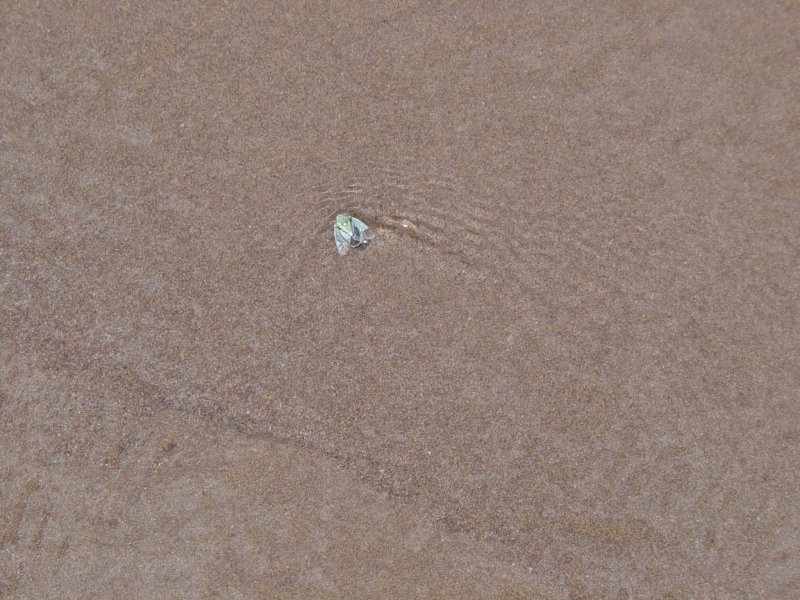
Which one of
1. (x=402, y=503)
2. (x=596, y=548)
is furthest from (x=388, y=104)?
(x=596, y=548)

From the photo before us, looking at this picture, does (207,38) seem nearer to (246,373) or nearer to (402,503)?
(246,373)

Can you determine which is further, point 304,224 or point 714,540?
point 304,224

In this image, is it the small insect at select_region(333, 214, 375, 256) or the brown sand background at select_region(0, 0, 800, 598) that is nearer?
the brown sand background at select_region(0, 0, 800, 598)

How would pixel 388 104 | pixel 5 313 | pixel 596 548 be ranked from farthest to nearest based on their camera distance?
pixel 388 104
pixel 5 313
pixel 596 548

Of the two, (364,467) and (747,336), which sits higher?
(747,336)

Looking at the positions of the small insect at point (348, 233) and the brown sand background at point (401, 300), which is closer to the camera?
the brown sand background at point (401, 300)
